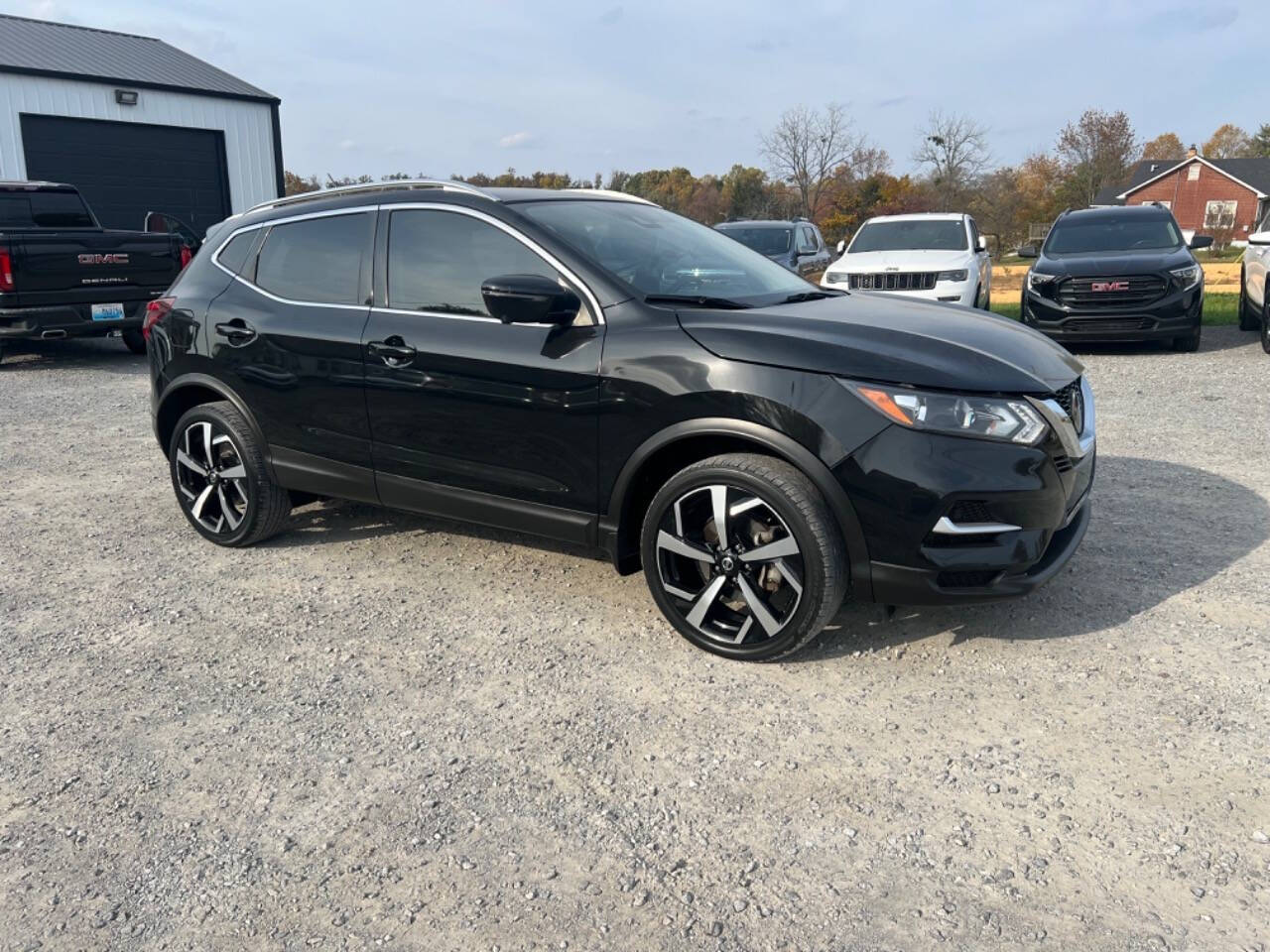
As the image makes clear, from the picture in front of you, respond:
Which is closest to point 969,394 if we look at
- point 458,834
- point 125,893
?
point 458,834

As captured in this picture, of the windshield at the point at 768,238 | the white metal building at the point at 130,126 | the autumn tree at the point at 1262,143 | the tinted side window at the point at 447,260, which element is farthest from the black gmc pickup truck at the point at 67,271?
the autumn tree at the point at 1262,143

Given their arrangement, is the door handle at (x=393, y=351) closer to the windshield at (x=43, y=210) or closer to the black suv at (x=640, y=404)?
the black suv at (x=640, y=404)

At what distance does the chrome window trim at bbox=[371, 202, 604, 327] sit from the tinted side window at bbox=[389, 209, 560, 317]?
16 millimetres

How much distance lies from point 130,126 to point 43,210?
10.5 meters

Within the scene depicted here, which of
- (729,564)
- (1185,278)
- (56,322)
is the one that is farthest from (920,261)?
(56,322)

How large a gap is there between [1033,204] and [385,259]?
61148 millimetres

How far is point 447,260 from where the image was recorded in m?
4.22

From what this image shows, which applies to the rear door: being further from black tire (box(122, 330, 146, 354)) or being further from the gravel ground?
black tire (box(122, 330, 146, 354))

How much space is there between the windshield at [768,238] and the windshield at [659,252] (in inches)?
397

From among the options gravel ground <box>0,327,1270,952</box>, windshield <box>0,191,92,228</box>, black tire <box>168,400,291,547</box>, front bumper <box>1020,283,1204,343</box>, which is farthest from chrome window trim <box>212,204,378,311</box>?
front bumper <box>1020,283,1204,343</box>

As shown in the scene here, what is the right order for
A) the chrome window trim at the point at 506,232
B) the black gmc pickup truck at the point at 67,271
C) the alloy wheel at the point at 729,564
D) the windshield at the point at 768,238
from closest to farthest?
the alloy wheel at the point at 729,564 < the chrome window trim at the point at 506,232 < the black gmc pickup truck at the point at 67,271 < the windshield at the point at 768,238

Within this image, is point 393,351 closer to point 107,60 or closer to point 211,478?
point 211,478

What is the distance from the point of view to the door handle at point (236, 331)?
4.75 meters

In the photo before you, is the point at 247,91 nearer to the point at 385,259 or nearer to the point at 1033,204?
the point at 385,259
